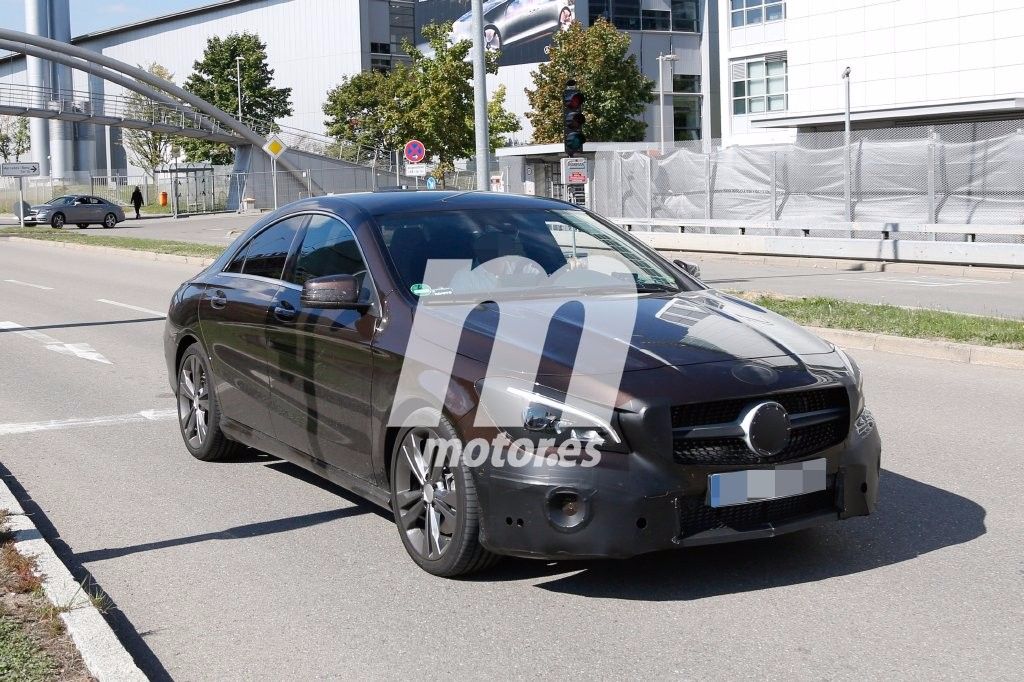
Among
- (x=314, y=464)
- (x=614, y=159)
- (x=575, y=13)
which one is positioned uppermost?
(x=575, y=13)

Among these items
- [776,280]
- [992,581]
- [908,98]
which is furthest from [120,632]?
[908,98]

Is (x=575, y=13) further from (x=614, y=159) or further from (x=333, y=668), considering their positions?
(x=333, y=668)

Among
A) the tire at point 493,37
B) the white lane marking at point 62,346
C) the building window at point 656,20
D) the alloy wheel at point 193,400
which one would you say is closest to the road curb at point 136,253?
the white lane marking at point 62,346

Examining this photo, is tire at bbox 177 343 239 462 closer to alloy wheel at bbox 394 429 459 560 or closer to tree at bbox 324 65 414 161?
alloy wheel at bbox 394 429 459 560

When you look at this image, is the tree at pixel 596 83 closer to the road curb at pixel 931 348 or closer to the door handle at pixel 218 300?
the road curb at pixel 931 348

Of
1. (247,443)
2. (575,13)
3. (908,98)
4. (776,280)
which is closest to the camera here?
(247,443)

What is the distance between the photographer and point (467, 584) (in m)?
4.99

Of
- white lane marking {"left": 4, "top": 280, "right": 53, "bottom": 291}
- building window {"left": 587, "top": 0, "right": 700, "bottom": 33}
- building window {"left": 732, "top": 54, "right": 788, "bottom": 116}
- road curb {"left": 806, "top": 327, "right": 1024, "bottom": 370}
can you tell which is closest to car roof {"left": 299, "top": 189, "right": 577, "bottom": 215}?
road curb {"left": 806, "top": 327, "right": 1024, "bottom": 370}

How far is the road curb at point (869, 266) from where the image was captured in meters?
22.4

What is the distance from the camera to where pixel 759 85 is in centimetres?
5597

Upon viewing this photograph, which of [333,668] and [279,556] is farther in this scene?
[279,556]

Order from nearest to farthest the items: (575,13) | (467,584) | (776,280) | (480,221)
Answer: (467,584), (480,221), (776,280), (575,13)

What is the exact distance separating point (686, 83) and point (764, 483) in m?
76.5

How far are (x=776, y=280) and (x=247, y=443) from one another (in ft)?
53.2
